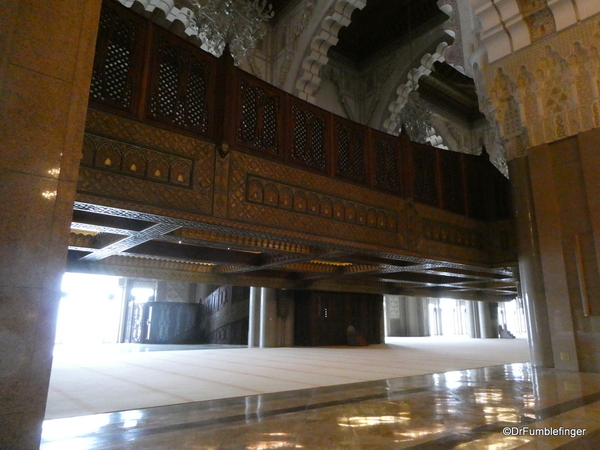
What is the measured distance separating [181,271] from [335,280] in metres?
3.45

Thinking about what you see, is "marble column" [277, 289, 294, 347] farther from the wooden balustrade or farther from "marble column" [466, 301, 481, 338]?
"marble column" [466, 301, 481, 338]

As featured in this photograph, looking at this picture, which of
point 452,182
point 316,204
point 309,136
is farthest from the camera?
point 452,182

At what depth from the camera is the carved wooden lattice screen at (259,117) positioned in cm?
424

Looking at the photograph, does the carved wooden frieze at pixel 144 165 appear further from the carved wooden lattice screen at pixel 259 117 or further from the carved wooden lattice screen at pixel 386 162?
the carved wooden lattice screen at pixel 386 162

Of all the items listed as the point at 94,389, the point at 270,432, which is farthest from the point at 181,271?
the point at 270,432

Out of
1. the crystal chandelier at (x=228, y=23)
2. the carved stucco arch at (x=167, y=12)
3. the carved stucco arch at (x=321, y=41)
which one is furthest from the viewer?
the carved stucco arch at (x=321, y=41)

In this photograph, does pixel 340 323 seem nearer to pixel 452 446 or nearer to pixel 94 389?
pixel 94 389

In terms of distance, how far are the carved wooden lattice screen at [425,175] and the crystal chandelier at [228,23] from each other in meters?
3.82

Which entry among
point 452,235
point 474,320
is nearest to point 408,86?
point 452,235

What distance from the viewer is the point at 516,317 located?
906 inches

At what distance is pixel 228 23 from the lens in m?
7.33

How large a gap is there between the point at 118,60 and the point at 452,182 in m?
5.19

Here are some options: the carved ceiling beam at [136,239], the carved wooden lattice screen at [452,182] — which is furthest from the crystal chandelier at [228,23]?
the carved wooden lattice screen at [452,182]

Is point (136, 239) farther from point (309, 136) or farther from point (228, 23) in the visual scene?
point (228, 23)
